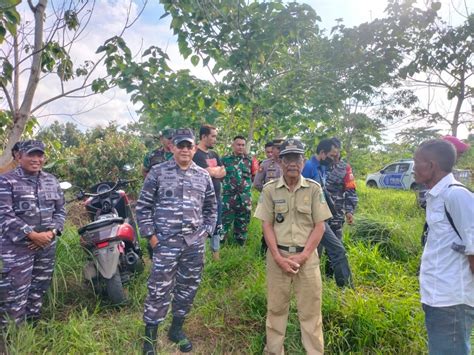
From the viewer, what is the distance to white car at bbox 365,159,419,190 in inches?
511

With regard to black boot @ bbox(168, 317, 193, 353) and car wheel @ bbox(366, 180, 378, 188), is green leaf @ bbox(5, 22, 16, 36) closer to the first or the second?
black boot @ bbox(168, 317, 193, 353)

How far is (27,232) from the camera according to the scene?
2.45m

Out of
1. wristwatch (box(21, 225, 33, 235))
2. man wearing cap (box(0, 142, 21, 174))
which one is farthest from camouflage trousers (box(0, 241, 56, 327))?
man wearing cap (box(0, 142, 21, 174))

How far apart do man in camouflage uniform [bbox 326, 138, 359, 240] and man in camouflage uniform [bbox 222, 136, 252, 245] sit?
1.12m

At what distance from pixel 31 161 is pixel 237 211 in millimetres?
2516

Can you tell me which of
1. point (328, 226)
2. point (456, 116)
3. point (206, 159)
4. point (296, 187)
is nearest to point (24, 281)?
point (206, 159)

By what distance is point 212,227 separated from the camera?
8.52 feet

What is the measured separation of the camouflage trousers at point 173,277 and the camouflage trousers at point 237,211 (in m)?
1.86

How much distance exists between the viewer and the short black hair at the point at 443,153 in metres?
1.59

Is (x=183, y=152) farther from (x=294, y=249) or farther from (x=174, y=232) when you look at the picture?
(x=294, y=249)

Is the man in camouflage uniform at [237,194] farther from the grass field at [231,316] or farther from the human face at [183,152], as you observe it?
the human face at [183,152]

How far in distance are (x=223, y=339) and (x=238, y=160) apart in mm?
2368

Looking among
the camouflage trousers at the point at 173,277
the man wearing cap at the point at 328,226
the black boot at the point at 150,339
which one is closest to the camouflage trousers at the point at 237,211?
the man wearing cap at the point at 328,226

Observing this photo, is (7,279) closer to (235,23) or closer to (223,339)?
(223,339)
